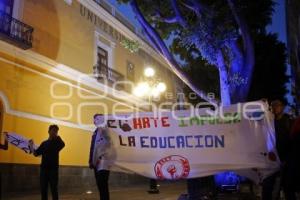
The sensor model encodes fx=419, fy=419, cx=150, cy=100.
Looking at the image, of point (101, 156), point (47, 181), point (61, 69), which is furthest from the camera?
point (61, 69)

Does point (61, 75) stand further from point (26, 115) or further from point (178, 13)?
point (178, 13)

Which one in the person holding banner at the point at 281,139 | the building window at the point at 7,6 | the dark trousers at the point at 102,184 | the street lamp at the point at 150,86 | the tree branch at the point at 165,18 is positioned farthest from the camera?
the street lamp at the point at 150,86

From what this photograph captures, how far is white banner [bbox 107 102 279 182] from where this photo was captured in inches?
294

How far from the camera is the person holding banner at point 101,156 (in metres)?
7.51

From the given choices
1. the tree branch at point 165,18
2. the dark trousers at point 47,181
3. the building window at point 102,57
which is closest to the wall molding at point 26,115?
the building window at point 102,57

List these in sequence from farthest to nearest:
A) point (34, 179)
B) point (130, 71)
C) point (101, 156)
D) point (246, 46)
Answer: point (130, 71) < point (34, 179) < point (246, 46) < point (101, 156)

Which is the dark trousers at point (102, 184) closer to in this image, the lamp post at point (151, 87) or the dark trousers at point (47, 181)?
the dark trousers at point (47, 181)

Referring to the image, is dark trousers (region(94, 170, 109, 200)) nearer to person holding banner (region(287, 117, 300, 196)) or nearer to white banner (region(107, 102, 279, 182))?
white banner (region(107, 102, 279, 182))

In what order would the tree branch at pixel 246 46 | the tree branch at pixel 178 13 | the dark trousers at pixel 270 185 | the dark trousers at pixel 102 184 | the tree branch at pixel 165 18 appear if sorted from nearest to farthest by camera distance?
the dark trousers at pixel 270 185 → the dark trousers at pixel 102 184 → the tree branch at pixel 246 46 → the tree branch at pixel 178 13 → the tree branch at pixel 165 18

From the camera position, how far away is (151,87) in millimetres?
18828

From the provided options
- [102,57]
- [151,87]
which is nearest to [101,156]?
[151,87]

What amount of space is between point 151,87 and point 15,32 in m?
6.76

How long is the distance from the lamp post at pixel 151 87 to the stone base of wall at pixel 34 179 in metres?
3.02

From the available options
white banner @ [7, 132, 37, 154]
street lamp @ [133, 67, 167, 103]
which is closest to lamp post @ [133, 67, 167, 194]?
street lamp @ [133, 67, 167, 103]
